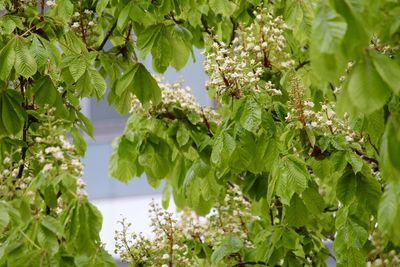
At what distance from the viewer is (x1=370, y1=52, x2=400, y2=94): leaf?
2176 millimetres

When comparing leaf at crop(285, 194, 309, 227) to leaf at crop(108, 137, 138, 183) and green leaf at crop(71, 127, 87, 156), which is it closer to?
leaf at crop(108, 137, 138, 183)

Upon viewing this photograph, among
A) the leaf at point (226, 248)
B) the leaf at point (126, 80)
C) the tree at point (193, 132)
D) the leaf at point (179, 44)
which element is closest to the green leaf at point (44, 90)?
the tree at point (193, 132)

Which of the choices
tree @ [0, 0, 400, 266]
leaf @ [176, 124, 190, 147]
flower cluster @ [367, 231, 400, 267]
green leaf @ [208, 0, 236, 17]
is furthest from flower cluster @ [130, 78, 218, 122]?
flower cluster @ [367, 231, 400, 267]

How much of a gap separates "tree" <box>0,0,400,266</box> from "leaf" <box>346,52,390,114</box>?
0.92ft

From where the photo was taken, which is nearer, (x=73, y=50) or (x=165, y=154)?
(x=73, y=50)

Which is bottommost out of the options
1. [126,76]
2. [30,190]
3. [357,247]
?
[357,247]

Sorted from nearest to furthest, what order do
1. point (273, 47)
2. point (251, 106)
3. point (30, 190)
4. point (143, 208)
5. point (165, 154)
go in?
point (30, 190) < point (251, 106) < point (273, 47) < point (165, 154) < point (143, 208)

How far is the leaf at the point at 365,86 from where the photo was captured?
2.17 meters

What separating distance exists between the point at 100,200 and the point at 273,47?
7247 millimetres

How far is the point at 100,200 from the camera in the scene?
11.6 metres

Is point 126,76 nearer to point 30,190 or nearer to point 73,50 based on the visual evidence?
point 73,50

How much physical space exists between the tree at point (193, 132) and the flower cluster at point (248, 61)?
0.01 metres

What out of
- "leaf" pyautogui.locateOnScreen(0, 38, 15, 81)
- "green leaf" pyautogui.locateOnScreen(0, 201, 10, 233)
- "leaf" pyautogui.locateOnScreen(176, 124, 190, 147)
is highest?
"leaf" pyautogui.locateOnScreen(0, 38, 15, 81)

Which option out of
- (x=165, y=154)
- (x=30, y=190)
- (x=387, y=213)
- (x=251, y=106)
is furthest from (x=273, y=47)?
(x=387, y=213)
